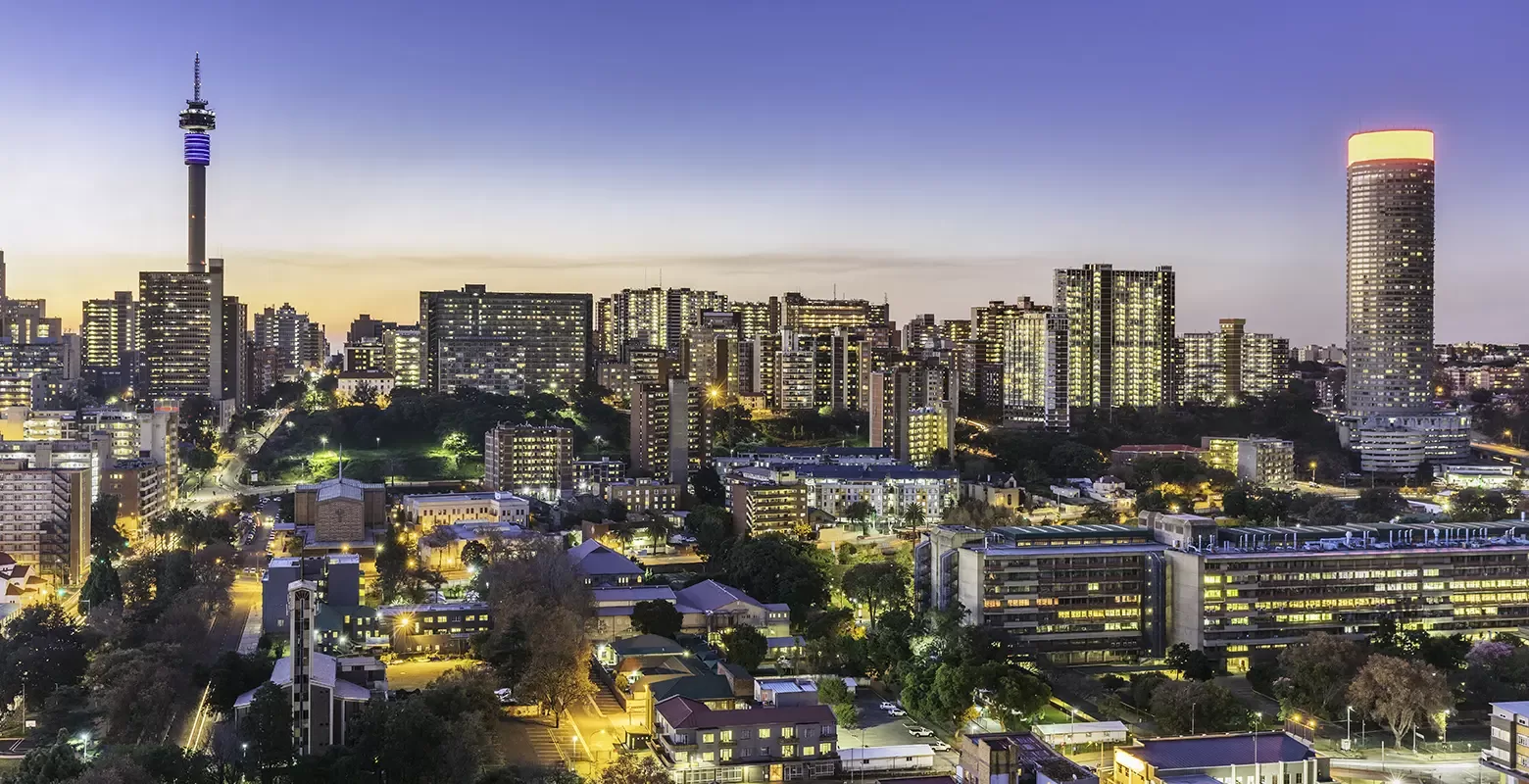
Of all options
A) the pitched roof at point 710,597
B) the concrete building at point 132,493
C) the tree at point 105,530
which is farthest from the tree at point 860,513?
the tree at point 105,530

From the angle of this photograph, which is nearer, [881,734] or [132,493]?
[881,734]

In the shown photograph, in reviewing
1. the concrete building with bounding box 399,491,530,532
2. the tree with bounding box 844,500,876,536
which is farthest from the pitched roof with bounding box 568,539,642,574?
the tree with bounding box 844,500,876,536

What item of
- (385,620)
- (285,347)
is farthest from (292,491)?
(285,347)

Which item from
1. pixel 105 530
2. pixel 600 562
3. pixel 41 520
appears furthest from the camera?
pixel 105 530

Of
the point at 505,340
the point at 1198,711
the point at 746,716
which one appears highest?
the point at 505,340

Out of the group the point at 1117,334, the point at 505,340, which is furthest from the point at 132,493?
the point at 1117,334

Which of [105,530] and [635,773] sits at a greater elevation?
[105,530]

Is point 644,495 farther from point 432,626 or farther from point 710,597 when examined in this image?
point 432,626
